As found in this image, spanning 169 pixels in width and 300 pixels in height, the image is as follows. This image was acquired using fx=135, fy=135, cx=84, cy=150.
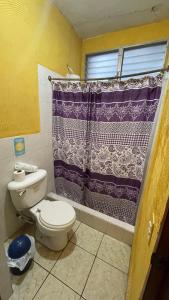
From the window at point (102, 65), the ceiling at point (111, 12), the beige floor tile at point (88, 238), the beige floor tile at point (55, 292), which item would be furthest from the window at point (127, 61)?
the beige floor tile at point (55, 292)

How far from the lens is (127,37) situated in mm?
1709

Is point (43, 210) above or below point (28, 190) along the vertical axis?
below

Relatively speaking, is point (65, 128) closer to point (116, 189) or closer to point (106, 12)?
point (116, 189)

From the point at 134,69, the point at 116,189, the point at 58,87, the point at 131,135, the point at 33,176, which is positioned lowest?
the point at 116,189

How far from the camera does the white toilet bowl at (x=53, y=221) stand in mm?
1165

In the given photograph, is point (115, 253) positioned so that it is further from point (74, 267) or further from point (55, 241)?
point (55, 241)

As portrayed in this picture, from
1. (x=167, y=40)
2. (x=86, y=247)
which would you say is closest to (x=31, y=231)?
(x=86, y=247)

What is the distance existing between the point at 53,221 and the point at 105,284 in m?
0.65

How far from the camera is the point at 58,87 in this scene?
160 cm

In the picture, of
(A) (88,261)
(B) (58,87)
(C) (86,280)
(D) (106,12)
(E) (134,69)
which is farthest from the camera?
(E) (134,69)

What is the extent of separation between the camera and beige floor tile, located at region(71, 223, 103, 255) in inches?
54.7

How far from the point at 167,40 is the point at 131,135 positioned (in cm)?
126

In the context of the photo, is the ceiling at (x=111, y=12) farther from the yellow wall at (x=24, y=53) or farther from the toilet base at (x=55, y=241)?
the toilet base at (x=55, y=241)

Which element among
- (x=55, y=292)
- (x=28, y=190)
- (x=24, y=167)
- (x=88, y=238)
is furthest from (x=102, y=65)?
(x=55, y=292)
